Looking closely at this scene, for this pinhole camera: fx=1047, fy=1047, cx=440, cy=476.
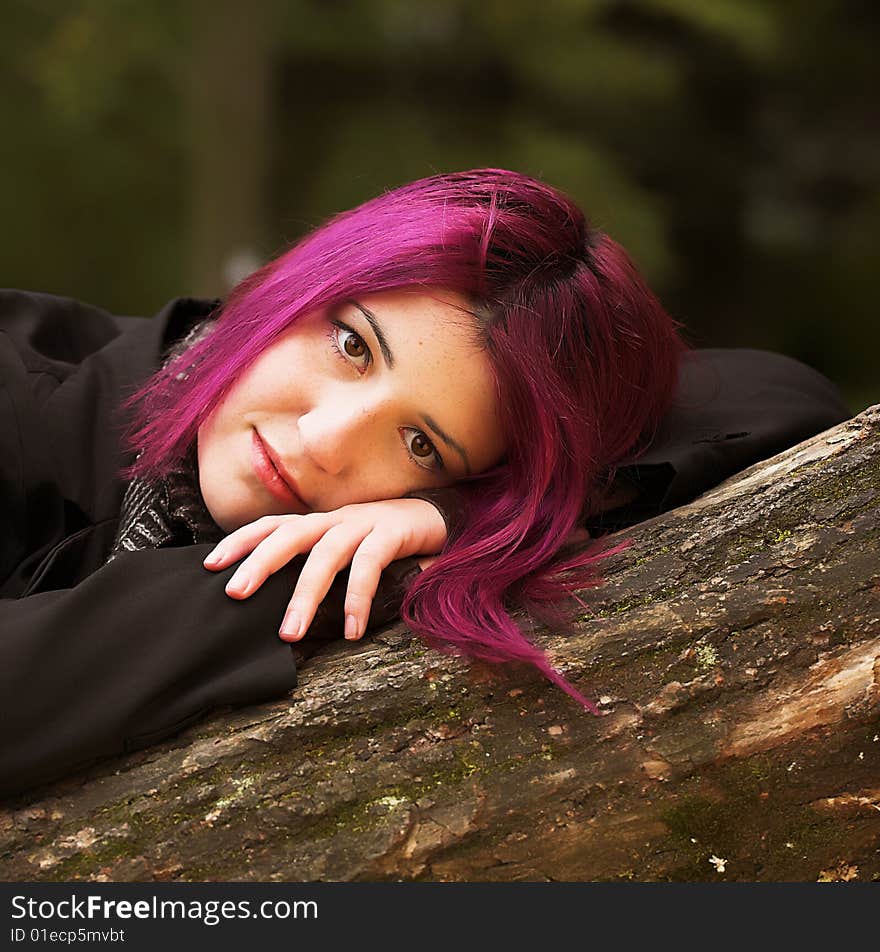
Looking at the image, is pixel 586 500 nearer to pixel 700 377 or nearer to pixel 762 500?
pixel 762 500

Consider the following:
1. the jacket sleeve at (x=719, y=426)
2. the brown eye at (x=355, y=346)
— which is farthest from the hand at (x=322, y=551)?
the jacket sleeve at (x=719, y=426)

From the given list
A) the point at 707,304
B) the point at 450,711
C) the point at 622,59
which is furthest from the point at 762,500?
the point at 707,304

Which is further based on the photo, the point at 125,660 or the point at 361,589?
the point at 361,589

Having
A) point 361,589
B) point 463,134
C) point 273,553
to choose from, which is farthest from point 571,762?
point 463,134

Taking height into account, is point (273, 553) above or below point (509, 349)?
below

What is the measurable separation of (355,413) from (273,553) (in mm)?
291

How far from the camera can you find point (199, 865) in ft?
4.57

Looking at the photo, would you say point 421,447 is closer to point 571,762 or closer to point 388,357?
point 388,357

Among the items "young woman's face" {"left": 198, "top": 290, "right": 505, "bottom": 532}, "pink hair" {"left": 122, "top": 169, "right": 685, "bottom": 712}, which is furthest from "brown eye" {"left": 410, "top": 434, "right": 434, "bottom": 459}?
"pink hair" {"left": 122, "top": 169, "right": 685, "bottom": 712}

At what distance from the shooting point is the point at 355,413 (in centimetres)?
174

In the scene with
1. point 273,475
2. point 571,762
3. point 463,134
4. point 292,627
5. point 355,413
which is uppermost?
point 463,134

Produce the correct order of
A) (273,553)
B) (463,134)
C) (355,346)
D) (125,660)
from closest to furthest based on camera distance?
(125,660)
(273,553)
(355,346)
(463,134)

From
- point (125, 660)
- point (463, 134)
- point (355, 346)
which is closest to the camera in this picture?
point (125, 660)

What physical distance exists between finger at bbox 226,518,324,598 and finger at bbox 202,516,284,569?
0.03ft
